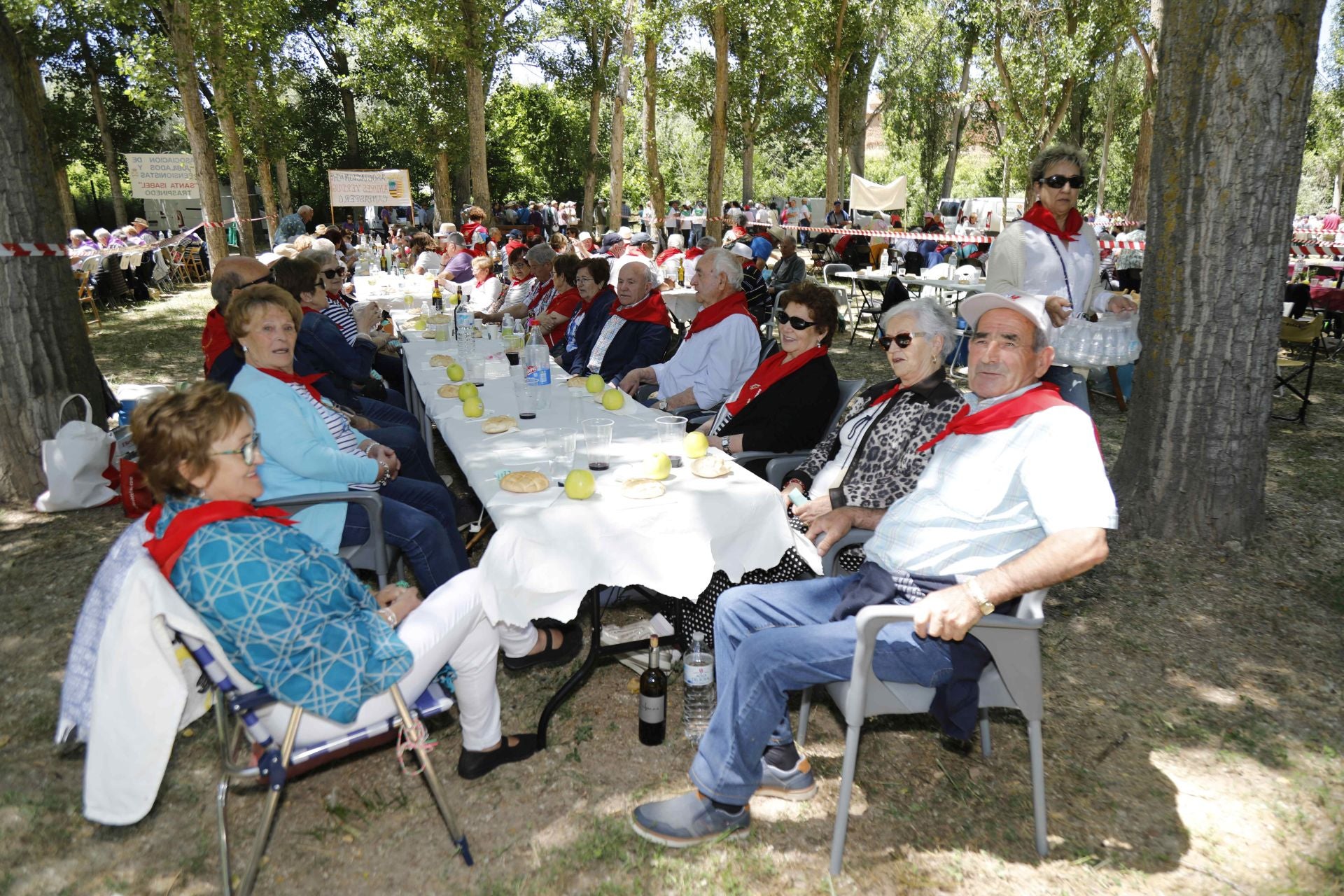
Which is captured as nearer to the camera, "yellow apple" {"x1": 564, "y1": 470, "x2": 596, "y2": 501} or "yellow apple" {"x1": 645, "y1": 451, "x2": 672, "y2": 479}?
"yellow apple" {"x1": 564, "y1": 470, "x2": 596, "y2": 501}

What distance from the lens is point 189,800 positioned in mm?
2527

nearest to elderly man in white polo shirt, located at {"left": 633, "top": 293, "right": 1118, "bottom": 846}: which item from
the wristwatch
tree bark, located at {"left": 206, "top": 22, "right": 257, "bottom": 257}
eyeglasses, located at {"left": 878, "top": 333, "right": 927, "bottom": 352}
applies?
the wristwatch

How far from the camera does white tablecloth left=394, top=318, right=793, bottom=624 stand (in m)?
2.39

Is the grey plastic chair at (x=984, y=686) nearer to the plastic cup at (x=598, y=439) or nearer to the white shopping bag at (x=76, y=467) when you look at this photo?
the plastic cup at (x=598, y=439)

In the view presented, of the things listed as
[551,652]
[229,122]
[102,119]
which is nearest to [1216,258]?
[551,652]

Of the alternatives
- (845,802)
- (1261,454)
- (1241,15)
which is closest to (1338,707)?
(1261,454)

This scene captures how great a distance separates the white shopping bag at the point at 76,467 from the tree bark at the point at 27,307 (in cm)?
17

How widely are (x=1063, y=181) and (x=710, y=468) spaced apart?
216 cm

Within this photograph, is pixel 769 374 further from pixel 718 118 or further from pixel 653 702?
pixel 718 118

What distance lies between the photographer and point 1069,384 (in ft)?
11.3

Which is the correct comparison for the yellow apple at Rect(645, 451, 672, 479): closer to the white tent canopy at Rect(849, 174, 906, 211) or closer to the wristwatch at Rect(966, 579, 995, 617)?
the wristwatch at Rect(966, 579, 995, 617)

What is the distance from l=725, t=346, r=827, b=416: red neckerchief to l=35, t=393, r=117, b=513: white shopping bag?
3.70 m

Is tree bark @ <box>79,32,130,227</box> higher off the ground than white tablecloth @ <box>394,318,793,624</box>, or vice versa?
tree bark @ <box>79,32,130,227</box>

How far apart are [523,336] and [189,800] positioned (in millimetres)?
3841
